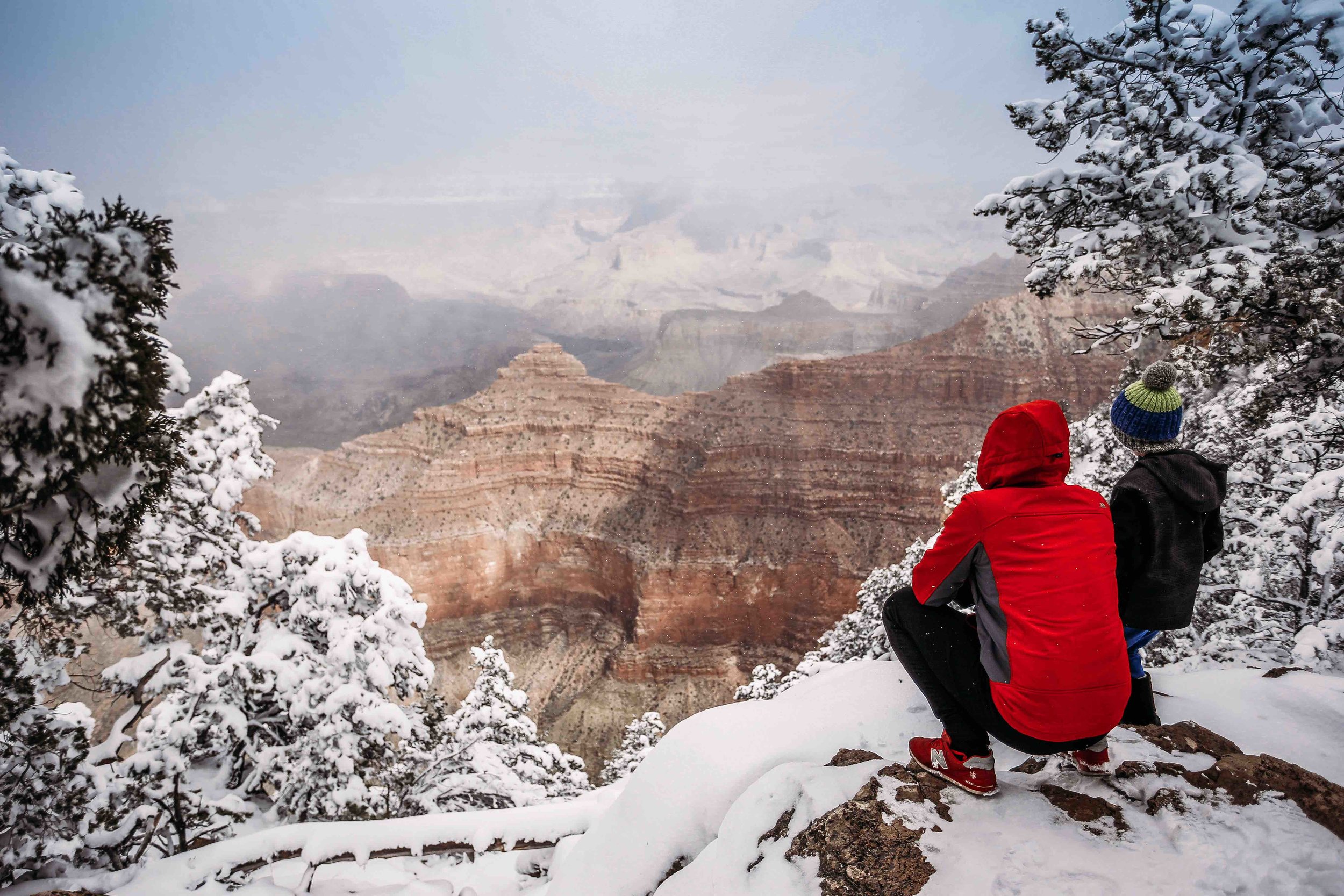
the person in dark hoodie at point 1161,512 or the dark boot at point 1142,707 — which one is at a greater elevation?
the person in dark hoodie at point 1161,512

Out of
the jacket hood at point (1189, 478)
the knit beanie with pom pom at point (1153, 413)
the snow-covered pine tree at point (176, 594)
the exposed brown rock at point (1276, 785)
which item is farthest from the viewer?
the snow-covered pine tree at point (176, 594)

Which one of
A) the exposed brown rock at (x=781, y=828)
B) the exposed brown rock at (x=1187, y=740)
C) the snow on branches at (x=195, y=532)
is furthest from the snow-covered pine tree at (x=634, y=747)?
the exposed brown rock at (x=1187, y=740)

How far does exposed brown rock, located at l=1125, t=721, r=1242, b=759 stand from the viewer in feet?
10.2

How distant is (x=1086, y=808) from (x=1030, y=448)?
1.70 m

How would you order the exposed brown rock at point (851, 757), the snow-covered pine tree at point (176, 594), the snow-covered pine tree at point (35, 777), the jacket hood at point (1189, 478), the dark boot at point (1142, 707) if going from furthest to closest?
the snow-covered pine tree at point (176, 594), the snow-covered pine tree at point (35, 777), the dark boot at point (1142, 707), the exposed brown rock at point (851, 757), the jacket hood at point (1189, 478)

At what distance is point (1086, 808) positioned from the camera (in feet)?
8.70

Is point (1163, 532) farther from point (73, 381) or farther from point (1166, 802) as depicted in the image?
point (73, 381)

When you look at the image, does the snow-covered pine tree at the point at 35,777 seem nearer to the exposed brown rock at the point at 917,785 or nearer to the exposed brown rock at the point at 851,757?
the exposed brown rock at the point at 851,757

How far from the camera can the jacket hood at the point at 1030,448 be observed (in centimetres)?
249

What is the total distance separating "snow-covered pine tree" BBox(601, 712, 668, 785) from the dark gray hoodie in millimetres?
15874

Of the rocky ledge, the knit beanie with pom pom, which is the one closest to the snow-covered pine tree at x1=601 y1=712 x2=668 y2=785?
the rocky ledge

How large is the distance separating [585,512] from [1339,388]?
3409cm

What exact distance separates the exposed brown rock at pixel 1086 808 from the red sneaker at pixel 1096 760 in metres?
0.14

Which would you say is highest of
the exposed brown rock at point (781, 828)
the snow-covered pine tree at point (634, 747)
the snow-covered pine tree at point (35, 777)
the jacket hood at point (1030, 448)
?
the jacket hood at point (1030, 448)
